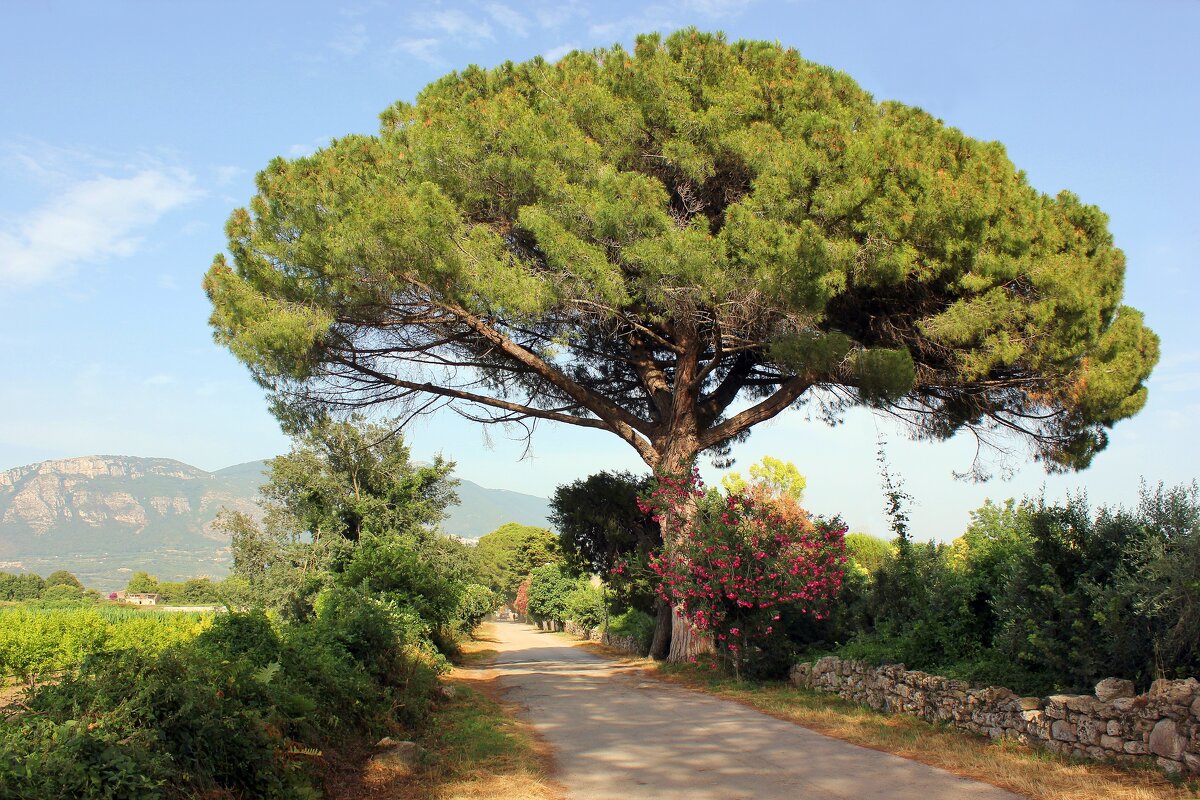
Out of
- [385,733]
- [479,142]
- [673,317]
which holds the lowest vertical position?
[385,733]

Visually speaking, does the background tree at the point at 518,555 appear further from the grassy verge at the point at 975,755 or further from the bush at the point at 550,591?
the grassy verge at the point at 975,755

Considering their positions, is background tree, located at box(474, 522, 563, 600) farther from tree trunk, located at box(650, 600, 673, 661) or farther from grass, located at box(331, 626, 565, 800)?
grass, located at box(331, 626, 565, 800)

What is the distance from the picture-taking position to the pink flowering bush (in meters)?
13.0

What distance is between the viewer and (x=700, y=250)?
1298 centimetres

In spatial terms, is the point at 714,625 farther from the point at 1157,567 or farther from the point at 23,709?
the point at 23,709

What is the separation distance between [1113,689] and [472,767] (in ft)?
18.1

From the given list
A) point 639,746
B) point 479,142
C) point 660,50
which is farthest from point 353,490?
point 639,746

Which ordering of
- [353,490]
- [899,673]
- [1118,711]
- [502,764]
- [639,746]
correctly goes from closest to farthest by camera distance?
[1118,711] → [502,764] → [639,746] → [899,673] → [353,490]

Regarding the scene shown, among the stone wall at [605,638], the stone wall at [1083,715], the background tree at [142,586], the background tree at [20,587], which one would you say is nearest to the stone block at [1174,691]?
the stone wall at [1083,715]

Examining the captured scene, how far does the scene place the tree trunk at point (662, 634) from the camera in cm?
1927

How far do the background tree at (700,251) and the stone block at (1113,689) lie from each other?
6.07 m

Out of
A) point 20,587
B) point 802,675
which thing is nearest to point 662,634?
point 802,675

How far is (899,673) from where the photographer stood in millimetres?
10227

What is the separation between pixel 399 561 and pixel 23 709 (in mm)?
10187
